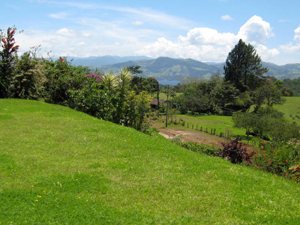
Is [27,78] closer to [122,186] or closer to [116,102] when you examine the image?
[116,102]

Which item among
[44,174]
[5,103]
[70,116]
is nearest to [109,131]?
[70,116]

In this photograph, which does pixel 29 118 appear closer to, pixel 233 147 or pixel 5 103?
pixel 5 103

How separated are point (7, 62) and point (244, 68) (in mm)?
70792

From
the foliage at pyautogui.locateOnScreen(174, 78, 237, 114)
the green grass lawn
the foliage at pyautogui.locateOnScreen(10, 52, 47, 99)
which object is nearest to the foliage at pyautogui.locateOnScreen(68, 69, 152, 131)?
the foliage at pyautogui.locateOnScreen(10, 52, 47, 99)

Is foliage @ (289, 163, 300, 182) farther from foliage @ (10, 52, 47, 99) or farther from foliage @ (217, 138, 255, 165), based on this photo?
foliage @ (10, 52, 47, 99)

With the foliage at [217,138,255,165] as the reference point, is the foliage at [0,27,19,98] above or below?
above

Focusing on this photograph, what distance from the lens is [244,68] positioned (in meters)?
76.0

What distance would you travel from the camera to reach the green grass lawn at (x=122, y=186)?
4605 millimetres

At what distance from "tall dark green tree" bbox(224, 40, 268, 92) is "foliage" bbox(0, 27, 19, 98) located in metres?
67.5

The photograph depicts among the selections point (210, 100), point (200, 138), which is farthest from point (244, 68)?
point (200, 138)

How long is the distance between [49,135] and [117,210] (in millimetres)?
5504

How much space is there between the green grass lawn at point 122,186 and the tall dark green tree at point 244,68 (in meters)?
71.7

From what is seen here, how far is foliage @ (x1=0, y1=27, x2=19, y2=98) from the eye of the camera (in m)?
15.7

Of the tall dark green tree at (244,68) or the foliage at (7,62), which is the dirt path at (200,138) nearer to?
the foliage at (7,62)
